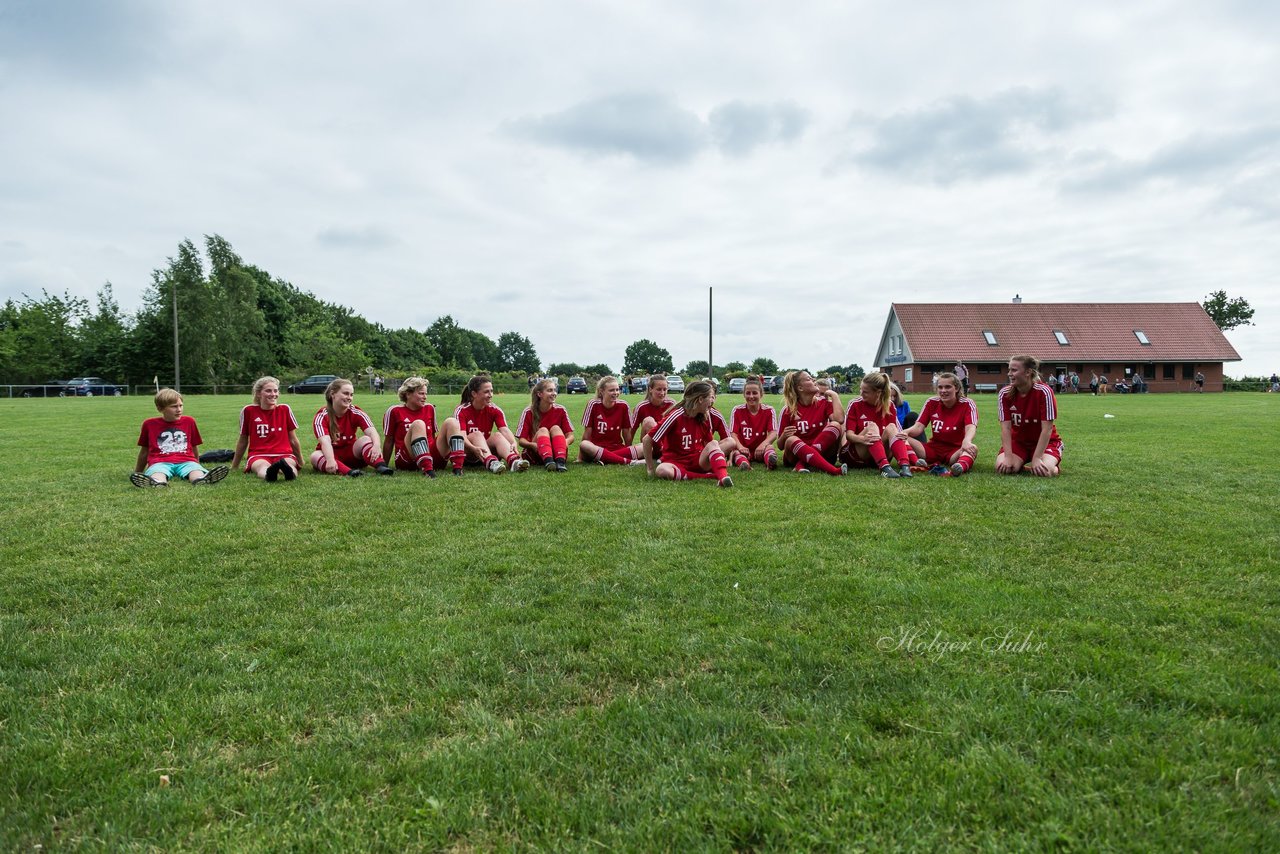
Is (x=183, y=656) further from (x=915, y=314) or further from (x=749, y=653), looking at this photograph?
(x=915, y=314)

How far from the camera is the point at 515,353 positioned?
142 meters

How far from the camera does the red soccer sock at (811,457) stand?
28.0 feet

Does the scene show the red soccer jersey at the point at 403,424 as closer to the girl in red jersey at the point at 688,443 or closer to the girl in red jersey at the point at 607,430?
the girl in red jersey at the point at 607,430

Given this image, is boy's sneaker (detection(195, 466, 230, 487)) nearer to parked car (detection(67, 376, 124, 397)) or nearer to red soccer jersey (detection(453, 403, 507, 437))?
red soccer jersey (detection(453, 403, 507, 437))

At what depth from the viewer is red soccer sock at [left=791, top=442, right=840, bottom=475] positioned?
8.54 m

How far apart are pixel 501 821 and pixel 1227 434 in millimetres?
15772

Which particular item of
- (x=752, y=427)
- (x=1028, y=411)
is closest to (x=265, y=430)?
(x=752, y=427)

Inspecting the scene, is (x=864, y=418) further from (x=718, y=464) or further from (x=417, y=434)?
(x=417, y=434)

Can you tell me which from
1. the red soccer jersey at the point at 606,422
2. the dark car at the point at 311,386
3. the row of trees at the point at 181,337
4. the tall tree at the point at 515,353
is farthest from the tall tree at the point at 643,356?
the red soccer jersey at the point at 606,422

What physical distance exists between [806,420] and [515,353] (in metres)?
136

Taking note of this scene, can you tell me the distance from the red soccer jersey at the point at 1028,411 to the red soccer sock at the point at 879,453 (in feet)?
4.74

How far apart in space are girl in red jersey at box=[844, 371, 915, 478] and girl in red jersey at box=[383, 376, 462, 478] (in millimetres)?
4926

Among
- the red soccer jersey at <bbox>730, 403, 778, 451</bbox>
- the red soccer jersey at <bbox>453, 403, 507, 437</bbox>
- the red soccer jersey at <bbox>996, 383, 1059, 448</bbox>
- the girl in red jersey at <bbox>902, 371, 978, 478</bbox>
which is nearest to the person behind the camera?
the red soccer jersey at <bbox>996, 383, 1059, 448</bbox>

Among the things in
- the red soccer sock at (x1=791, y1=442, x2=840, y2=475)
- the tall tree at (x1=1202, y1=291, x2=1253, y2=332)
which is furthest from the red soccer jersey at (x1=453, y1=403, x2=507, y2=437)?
the tall tree at (x1=1202, y1=291, x2=1253, y2=332)
